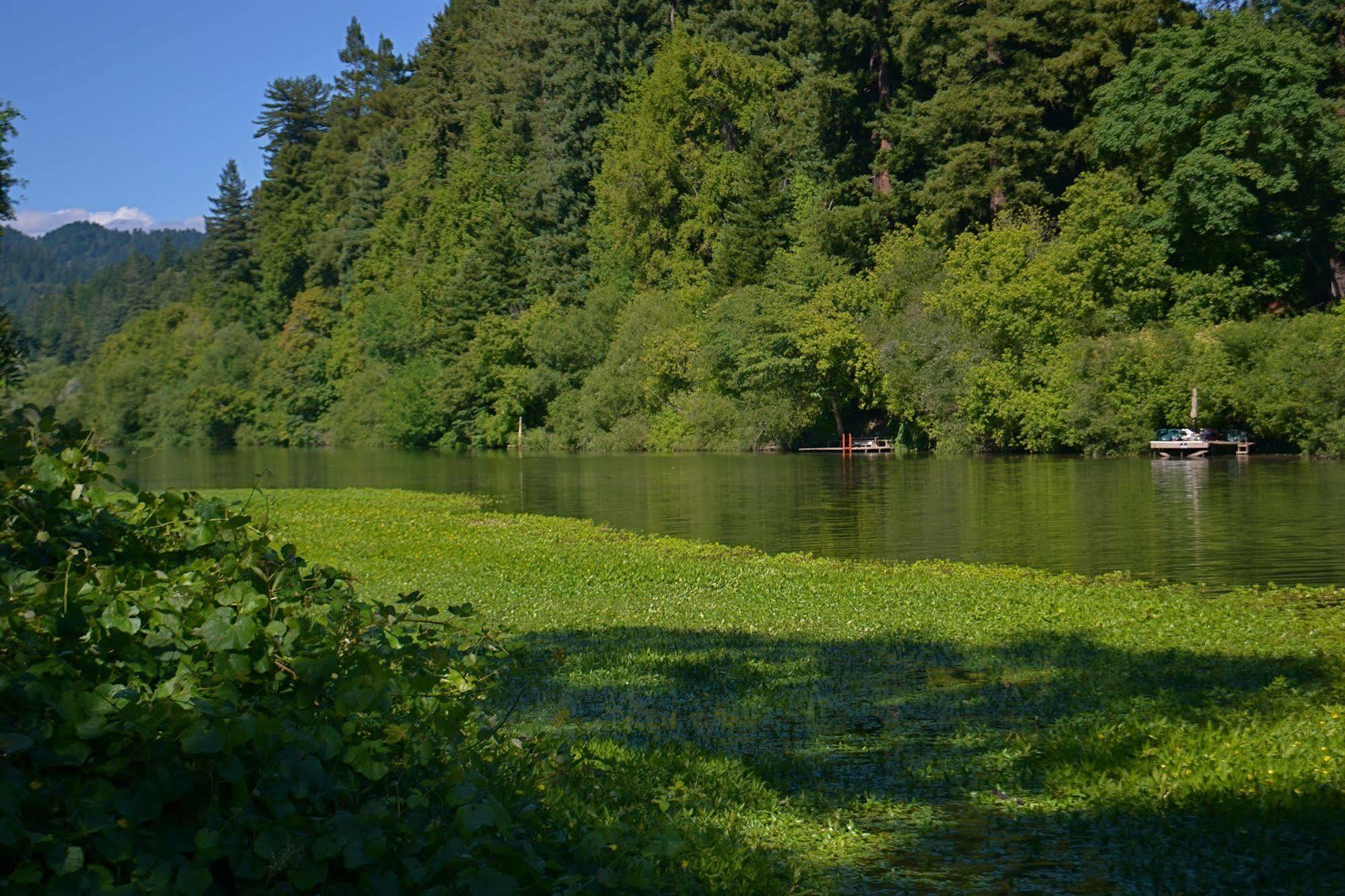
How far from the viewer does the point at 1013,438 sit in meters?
61.3

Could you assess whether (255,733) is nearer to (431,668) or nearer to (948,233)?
(431,668)

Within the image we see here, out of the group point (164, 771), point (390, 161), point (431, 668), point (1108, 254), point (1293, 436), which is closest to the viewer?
point (164, 771)

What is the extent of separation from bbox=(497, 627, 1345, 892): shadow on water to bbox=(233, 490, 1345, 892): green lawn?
1.0 inches

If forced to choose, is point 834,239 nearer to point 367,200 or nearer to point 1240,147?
point 1240,147

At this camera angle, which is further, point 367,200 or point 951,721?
point 367,200

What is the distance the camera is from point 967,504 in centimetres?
3366

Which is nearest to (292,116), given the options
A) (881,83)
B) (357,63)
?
(357,63)

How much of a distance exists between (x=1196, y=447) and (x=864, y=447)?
18677 millimetres

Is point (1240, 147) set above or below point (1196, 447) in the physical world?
above

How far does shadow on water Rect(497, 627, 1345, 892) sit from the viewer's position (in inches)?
282

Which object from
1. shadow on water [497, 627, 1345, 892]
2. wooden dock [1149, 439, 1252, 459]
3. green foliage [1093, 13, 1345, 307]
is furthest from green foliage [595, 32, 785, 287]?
shadow on water [497, 627, 1345, 892]

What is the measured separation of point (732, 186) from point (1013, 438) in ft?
106

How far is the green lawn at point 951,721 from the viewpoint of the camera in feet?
23.8

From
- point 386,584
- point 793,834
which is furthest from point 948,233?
point 793,834
